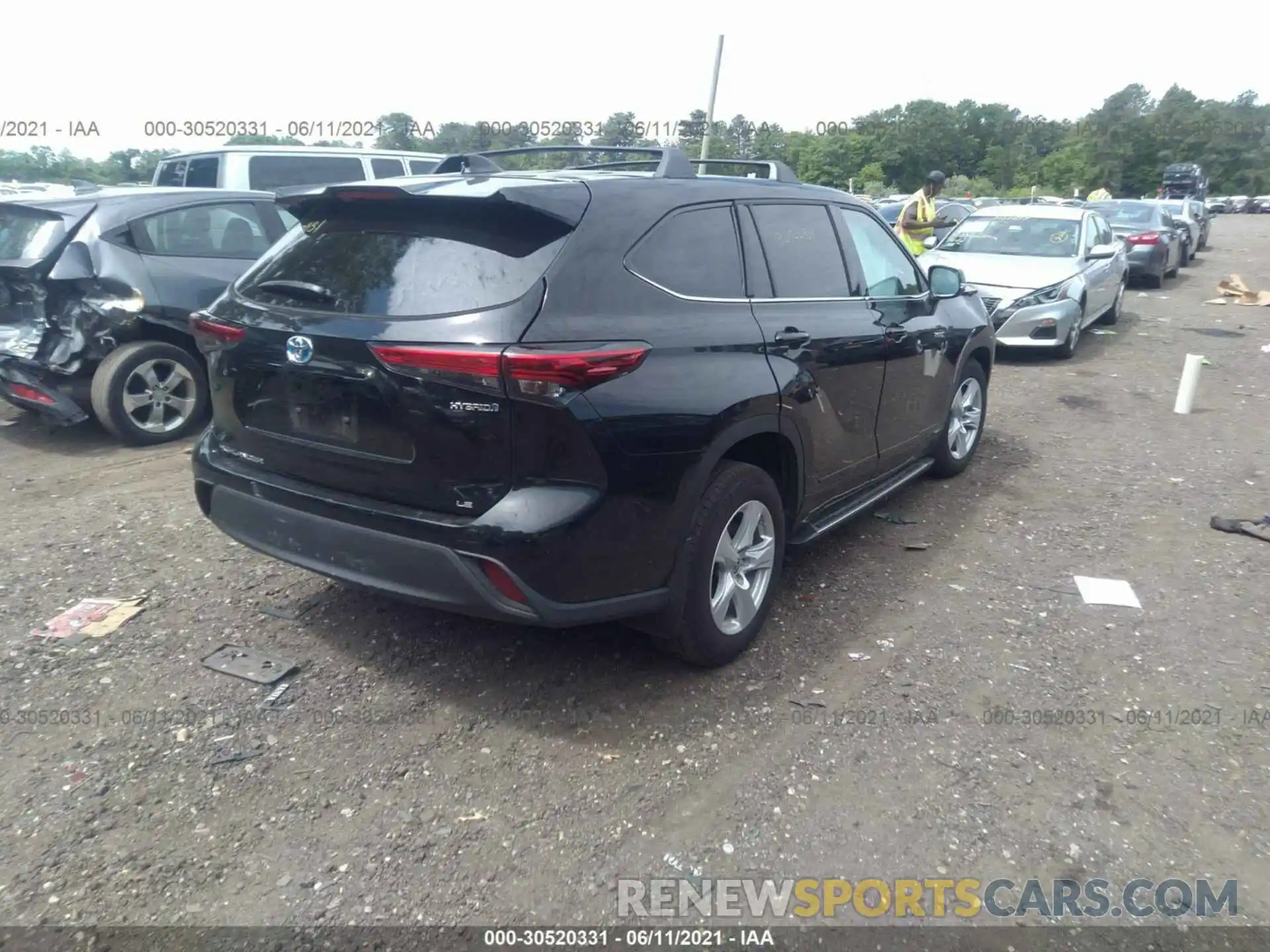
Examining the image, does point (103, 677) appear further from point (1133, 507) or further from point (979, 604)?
point (1133, 507)

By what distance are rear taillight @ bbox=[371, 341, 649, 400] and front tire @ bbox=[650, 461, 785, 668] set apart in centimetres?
74

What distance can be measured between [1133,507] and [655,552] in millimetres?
3836

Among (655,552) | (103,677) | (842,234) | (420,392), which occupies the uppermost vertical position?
(842,234)

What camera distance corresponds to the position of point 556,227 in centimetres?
320

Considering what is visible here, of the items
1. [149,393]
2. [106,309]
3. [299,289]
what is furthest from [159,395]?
[299,289]

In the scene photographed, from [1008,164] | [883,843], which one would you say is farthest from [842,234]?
[1008,164]

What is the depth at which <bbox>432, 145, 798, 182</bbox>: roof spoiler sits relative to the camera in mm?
3951

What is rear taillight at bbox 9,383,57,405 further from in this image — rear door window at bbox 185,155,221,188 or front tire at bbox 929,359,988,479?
front tire at bbox 929,359,988,479

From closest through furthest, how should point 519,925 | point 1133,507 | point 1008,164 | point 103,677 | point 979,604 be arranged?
1. point 519,925
2. point 103,677
3. point 979,604
4. point 1133,507
5. point 1008,164

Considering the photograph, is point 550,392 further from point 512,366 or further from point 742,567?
point 742,567

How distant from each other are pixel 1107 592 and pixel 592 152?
10.4ft

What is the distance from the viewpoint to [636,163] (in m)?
4.72

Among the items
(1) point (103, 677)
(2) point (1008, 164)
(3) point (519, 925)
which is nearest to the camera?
(3) point (519, 925)

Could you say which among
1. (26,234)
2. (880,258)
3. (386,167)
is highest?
(386,167)
